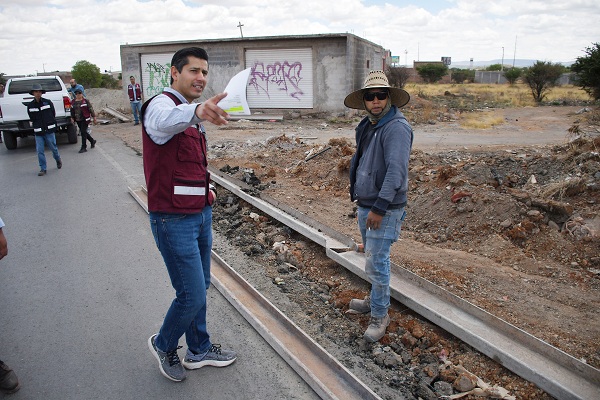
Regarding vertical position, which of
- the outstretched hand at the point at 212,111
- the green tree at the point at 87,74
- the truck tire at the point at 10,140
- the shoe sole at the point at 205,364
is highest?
the green tree at the point at 87,74

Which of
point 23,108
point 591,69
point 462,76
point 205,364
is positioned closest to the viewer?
point 205,364

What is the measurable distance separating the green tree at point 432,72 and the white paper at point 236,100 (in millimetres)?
54520

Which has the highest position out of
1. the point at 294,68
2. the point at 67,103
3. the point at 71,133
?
the point at 294,68

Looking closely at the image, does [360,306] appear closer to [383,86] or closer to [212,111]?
[383,86]

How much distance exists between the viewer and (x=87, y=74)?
47.9 meters

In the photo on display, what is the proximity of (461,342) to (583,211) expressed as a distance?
326 cm

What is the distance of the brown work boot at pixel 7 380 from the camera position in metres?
3.28

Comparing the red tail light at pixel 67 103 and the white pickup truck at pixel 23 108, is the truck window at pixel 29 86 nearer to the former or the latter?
the white pickup truck at pixel 23 108

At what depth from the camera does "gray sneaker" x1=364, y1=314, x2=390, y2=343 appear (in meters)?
3.93

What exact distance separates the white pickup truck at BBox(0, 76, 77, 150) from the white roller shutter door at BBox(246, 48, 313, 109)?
790 cm

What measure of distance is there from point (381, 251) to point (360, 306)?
30.7 inches

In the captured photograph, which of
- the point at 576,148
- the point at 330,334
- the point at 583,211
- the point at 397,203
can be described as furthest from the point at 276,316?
the point at 576,148

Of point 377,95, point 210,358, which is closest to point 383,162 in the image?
point 377,95

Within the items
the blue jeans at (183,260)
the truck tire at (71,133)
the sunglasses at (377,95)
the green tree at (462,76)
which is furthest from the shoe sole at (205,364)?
the green tree at (462,76)
